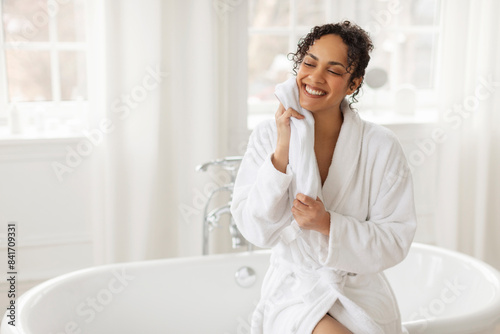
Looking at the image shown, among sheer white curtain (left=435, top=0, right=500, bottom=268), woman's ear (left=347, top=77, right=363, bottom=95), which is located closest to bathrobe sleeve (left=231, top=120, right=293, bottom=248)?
woman's ear (left=347, top=77, right=363, bottom=95)

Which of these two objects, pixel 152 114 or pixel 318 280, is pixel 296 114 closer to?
pixel 318 280

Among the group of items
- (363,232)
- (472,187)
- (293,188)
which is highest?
(293,188)

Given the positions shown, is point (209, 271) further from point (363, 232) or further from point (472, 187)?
point (472, 187)

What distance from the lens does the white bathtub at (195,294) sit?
Result: 1902 mm

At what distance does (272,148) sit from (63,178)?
4.43ft

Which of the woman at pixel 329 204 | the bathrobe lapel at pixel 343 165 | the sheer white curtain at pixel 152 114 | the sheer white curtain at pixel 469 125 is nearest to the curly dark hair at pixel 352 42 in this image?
the woman at pixel 329 204

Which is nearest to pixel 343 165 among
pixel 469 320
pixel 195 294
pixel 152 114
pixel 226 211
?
pixel 469 320

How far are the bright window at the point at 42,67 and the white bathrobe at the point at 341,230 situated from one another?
1363 mm

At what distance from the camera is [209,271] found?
86.2 inches

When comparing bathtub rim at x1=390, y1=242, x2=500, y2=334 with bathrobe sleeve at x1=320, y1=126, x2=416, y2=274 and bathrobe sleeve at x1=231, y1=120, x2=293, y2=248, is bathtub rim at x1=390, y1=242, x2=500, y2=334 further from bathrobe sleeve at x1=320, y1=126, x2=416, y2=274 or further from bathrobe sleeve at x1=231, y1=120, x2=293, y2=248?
bathrobe sleeve at x1=231, y1=120, x2=293, y2=248

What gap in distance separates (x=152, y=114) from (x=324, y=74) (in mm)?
1235

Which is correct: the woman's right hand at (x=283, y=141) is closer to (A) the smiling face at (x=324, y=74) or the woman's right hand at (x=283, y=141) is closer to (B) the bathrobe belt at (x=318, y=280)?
(A) the smiling face at (x=324, y=74)

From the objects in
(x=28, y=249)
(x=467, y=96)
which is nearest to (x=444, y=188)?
(x=467, y=96)

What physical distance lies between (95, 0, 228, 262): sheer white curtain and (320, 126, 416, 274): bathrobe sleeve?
1.18 m
